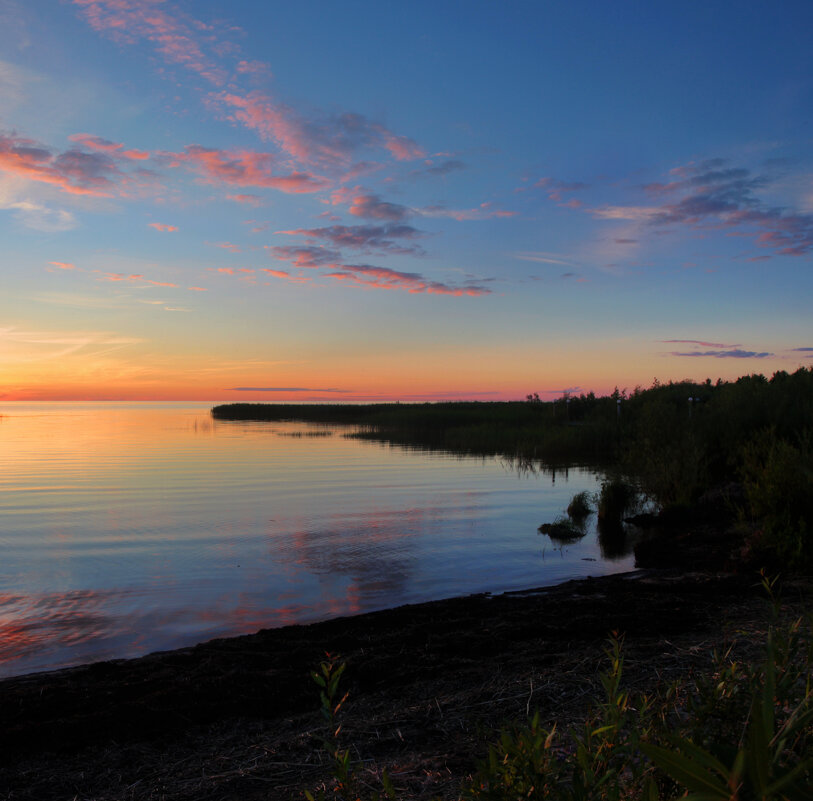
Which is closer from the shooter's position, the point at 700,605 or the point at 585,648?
the point at 585,648

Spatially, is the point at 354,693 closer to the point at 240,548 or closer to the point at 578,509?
the point at 240,548

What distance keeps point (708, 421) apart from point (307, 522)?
38.2ft

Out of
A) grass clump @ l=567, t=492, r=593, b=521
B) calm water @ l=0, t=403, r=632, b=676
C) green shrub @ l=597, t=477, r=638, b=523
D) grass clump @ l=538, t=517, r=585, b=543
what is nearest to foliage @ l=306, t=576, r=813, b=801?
calm water @ l=0, t=403, r=632, b=676

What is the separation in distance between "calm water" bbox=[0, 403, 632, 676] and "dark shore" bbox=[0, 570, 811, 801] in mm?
1739

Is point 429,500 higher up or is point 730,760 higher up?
point 730,760

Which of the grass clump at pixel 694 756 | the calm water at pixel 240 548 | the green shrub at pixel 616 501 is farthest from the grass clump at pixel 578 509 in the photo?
the grass clump at pixel 694 756

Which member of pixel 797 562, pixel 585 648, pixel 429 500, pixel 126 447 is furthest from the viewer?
pixel 126 447

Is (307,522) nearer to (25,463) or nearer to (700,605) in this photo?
(700,605)

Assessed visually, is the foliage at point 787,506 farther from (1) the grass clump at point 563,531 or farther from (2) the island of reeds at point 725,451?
(1) the grass clump at point 563,531

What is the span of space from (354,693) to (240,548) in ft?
28.0

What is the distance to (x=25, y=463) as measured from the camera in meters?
29.8

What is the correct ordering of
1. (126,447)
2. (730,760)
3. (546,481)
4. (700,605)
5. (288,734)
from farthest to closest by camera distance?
(126,447)
(546,481)
(700,605)
(288,734)
(730,760)

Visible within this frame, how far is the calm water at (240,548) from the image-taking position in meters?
9.13

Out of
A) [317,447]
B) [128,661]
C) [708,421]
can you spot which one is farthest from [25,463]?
[708,421]
